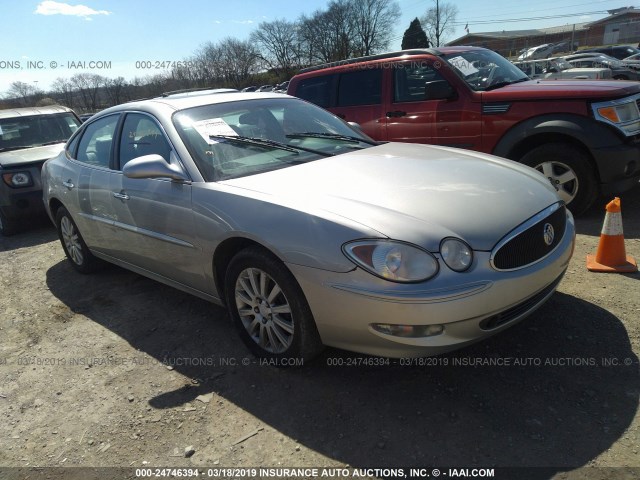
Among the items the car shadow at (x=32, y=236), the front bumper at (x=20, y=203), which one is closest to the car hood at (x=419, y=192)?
the car shadow at (x=32, y=236)

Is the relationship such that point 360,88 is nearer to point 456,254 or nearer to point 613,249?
point 613,249

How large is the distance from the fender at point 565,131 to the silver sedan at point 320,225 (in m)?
1.79

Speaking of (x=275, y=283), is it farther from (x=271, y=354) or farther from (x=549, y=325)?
(x=549, y=325)

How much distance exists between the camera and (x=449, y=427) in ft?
7.45

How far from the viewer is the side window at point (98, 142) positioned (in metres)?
4.02

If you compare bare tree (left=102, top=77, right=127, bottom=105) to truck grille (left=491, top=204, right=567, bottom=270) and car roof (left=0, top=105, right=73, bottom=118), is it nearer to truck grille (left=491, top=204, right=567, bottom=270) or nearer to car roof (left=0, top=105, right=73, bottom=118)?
car roof (left=0, top=105, right=73, bottom=118)

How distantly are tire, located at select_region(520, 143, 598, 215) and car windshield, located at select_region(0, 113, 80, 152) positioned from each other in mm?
7241

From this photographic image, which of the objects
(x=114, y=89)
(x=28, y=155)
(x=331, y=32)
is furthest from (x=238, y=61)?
(x=28, y=155)

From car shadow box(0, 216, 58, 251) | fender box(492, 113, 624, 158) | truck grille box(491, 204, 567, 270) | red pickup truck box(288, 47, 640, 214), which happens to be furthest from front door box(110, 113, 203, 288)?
fender box(492, 113, 624, 158)

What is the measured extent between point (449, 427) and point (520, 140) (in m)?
3.67

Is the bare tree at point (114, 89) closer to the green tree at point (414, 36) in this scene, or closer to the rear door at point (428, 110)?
Answer: the rear door at point (428, 110)

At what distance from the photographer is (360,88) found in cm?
616

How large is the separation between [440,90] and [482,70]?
28.4 inches

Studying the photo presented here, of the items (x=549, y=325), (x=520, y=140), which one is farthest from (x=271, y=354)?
(x=520, y=140)
